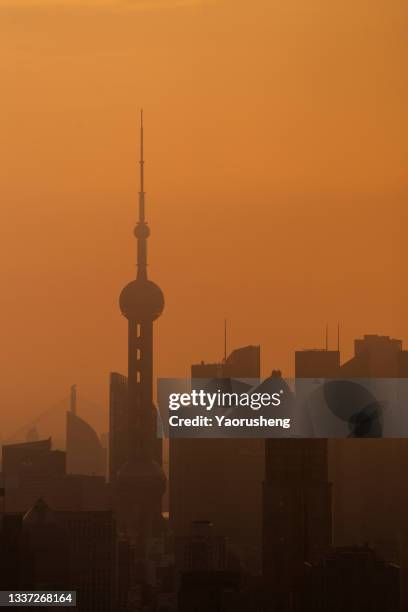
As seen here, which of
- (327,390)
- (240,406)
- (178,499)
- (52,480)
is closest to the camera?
(240,406)

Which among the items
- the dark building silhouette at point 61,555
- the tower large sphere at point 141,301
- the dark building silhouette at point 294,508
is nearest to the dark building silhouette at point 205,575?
the dark building silhouette at point 294,508

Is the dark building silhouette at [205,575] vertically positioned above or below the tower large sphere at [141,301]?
below

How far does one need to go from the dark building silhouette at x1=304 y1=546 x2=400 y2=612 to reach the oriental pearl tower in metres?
14.2

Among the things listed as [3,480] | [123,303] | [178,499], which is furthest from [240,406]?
[123,303]

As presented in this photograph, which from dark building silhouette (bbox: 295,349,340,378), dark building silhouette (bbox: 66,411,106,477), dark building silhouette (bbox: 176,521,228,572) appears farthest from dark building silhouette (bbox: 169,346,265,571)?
dark building silhouette (bbox: 295,349,340,378)

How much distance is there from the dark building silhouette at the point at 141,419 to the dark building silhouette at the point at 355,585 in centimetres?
1439

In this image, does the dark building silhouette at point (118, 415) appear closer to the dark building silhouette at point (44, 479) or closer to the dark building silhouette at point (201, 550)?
the dark building silhouette at point (44, 479)

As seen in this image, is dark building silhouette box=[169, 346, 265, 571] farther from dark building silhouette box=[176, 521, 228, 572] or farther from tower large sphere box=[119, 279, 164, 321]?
tower large sphere box=[119, 279, 164, 321]

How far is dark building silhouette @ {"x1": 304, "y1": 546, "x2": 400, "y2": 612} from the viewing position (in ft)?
154

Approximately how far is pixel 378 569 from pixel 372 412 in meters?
17.1

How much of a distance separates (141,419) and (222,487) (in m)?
11.9

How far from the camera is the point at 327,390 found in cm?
3522

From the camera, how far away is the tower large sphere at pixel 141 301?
80.2m

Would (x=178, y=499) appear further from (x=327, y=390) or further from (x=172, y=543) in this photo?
(x=327, y=390)
